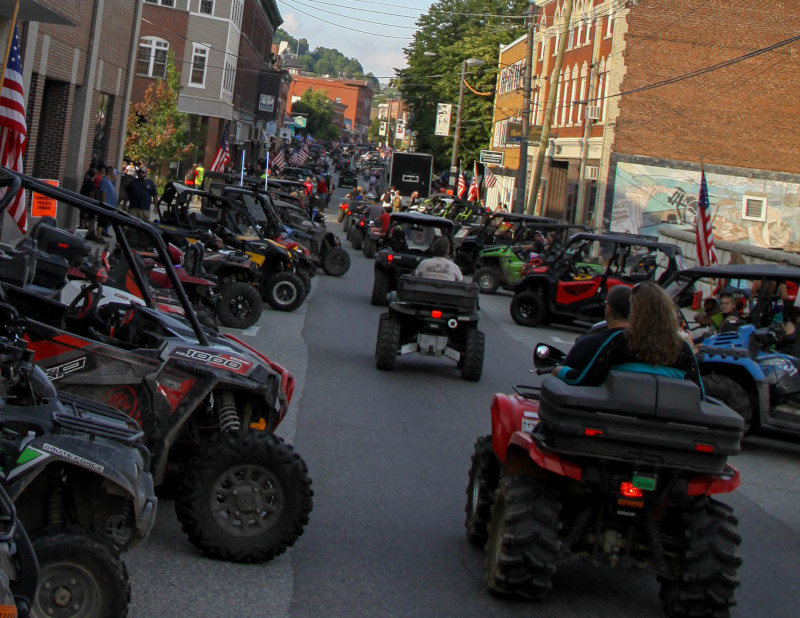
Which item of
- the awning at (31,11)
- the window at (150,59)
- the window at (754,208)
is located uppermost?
the window at (150,59)

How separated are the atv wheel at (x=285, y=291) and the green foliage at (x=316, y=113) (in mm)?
129373

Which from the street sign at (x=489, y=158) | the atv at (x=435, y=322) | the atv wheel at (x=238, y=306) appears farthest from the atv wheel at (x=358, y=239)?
the atv at (x=435, y=322)

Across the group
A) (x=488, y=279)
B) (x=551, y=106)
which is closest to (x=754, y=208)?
(x=551, y=106)

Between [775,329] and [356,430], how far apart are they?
503cm

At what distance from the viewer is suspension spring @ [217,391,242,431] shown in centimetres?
646

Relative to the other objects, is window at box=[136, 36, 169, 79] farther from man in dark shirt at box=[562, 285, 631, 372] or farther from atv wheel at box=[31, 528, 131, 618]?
atv wheel at box=[31, 528, 131, 618]

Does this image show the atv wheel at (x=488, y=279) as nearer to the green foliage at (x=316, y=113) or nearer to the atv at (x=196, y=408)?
the atv at (x=196, y=408)

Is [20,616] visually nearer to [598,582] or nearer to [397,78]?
[598,582]

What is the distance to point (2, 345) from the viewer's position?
4609 millimetres

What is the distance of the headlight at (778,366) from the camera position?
11.4 meters

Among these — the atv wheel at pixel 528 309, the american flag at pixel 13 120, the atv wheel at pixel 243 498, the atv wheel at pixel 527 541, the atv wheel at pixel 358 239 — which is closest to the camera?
the atv wheel at pixel 527 541

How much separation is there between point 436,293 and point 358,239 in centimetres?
2209

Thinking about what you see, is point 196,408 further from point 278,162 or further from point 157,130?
point 278,162

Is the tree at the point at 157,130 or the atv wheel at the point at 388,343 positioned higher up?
the tree at the point at 157,130
